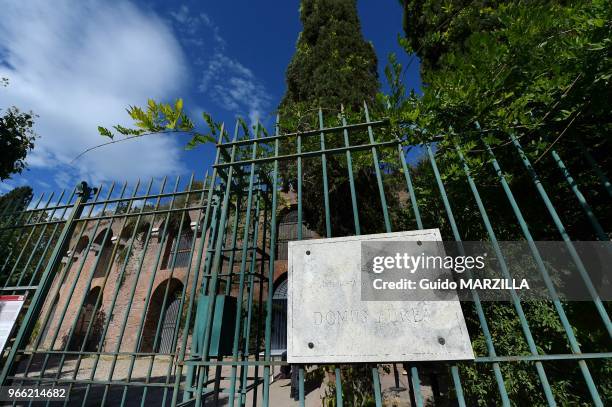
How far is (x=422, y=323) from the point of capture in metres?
1.52

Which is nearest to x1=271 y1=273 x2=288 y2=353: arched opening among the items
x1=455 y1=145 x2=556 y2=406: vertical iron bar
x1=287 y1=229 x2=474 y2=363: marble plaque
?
x1=287 y1=229 x2=474 y2=363: marble plaque

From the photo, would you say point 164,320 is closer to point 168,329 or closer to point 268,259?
point 168,329

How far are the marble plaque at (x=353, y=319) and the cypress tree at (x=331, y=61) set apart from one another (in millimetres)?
6830

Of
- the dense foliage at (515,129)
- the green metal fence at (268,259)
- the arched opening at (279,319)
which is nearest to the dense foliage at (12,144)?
the green metal fence at (268,259)

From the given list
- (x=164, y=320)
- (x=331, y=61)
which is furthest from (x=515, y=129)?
(x=164, y=320)

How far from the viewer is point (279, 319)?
11.8 metres

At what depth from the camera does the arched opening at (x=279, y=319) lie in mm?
11211

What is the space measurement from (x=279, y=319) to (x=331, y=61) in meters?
9.94

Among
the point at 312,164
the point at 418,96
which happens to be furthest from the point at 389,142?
the point at 312,164

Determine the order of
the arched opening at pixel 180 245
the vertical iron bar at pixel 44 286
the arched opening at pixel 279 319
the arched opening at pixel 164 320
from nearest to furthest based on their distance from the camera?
the vertical iron bar at pixel 44 286, the arched opening at pixel 279 319, the arched opening at pixel 164 320, the arched opening at pixel 180 245

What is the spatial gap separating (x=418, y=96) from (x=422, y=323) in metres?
1.45

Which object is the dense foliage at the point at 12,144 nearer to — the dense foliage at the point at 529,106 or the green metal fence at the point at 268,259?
the green metal fence at the point at 268,259

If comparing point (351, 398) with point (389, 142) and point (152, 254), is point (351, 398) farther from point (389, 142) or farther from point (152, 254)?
point (152, 254)

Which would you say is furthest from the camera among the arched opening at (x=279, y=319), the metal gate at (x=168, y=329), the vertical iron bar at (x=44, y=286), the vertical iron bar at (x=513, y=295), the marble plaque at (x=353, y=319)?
the metal gate at (x=168, y=329)
